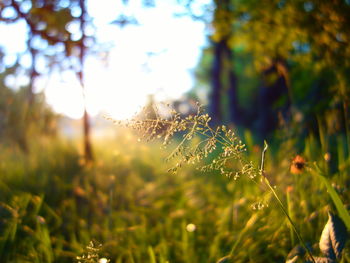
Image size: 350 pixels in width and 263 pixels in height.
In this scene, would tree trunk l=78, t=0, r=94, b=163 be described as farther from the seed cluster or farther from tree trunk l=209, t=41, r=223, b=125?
tree trunk l=209, t=41, r=223, b=125

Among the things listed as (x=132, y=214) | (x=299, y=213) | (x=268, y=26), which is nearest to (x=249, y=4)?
(x=268, y=26)

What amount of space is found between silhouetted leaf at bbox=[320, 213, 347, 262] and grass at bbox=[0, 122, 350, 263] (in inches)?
3.1

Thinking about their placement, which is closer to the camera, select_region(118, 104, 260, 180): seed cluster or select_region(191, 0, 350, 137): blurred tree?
select_region(118, 104, 260, 180): seed cluster

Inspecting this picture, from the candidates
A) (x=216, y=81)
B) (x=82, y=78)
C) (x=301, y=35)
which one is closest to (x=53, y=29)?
(x=82, y=78)

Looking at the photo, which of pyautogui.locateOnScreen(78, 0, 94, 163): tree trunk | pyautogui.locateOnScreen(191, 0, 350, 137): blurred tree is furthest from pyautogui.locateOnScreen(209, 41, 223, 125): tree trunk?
pyautogui.locateOnScreen(78, 0, 94, 163): tree trunk

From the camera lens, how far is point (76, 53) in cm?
303

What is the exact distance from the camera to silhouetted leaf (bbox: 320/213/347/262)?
1.02 metres

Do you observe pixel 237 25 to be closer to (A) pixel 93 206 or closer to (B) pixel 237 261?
(A) pixel 93 206

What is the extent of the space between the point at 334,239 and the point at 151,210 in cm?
163

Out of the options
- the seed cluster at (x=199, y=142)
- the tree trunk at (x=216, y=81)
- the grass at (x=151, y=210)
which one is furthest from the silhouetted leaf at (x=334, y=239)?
the tree trunk at (x=216, y=81)

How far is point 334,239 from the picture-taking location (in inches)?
40.5

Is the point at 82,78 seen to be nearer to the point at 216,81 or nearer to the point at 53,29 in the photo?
the point at 53,29

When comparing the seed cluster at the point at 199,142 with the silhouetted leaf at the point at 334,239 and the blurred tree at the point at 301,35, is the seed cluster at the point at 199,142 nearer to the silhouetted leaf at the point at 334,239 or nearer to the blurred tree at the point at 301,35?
the silhouetted leaf at the point at 334,239

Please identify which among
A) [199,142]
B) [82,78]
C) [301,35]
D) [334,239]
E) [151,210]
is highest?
[301,35]
